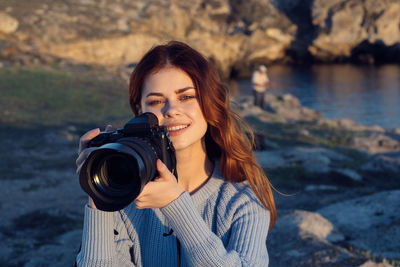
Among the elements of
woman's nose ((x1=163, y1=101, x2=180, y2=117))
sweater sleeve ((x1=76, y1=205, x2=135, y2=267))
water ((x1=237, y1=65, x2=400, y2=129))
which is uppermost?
woman's nose ((x1=163, y1=101, x2=180, y2=117))

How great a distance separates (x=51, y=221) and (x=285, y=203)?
369 cm

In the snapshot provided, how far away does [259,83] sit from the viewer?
1858 cm

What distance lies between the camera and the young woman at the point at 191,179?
2.20 metres

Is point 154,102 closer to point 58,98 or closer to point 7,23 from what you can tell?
point 58,98

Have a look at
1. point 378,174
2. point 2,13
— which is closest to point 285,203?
point 378,174

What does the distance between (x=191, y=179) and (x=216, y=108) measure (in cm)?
46

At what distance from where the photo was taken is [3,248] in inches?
189

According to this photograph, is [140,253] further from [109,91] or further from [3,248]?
[109,91]

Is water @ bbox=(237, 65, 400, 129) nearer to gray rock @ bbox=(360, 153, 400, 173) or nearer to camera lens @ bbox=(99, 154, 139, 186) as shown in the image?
gray rock @ bbox=(360, 153, 400, 173)

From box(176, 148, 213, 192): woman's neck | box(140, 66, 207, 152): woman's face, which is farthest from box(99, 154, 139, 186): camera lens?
box(176, 148, 213, 192): woman's neck

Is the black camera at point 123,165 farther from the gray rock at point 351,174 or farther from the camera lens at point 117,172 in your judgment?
the gray rock at point 351,174

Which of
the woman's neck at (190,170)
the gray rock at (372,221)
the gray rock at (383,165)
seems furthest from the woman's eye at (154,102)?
the gray rock at (383,165)

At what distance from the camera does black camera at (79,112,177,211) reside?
1.76m

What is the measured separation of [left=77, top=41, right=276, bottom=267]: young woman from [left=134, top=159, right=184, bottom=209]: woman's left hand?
224 mm
